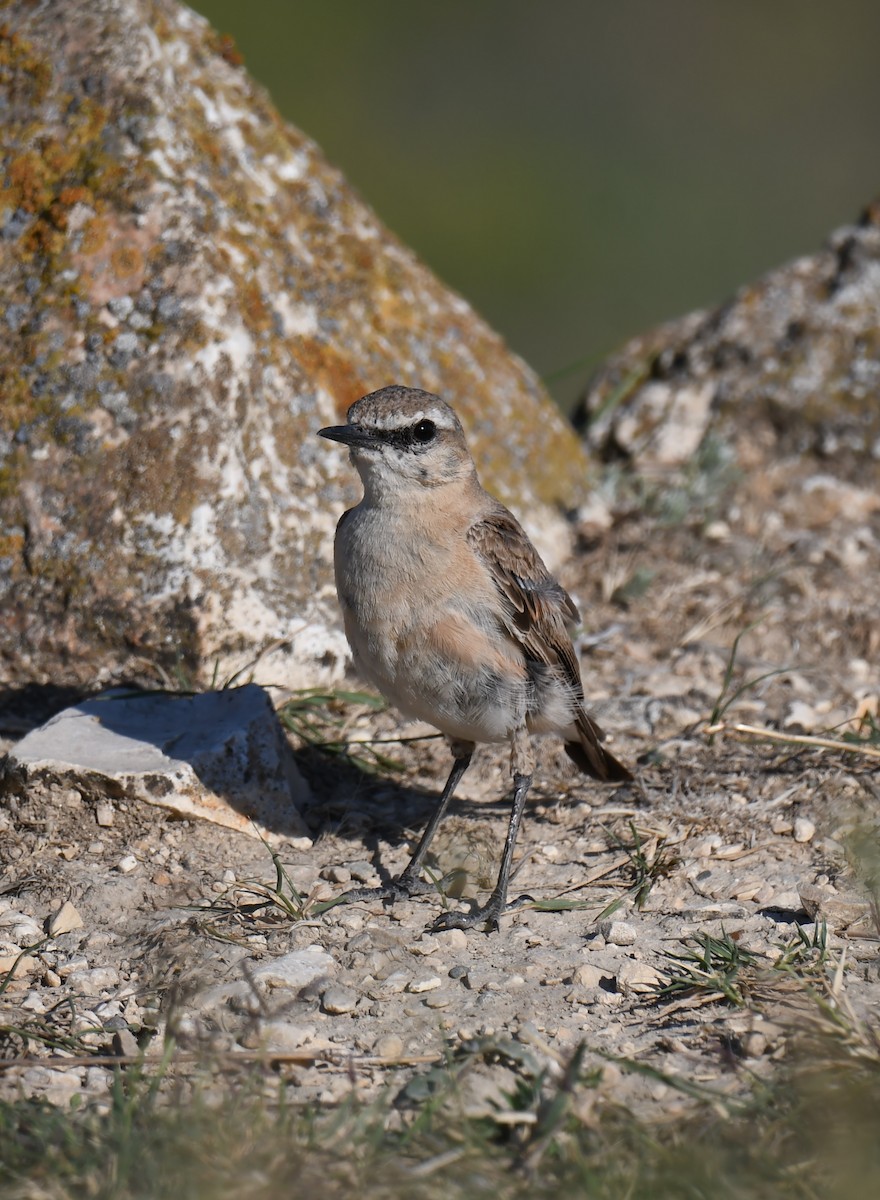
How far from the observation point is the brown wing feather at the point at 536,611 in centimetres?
551

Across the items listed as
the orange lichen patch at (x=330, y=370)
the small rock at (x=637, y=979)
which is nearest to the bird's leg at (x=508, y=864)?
the small rock at (x=637, y=979)

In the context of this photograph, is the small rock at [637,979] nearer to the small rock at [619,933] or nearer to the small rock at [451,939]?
the small rock at [619,933]

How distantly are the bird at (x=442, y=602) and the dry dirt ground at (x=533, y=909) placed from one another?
36cm

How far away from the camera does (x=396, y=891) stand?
525 centimetres

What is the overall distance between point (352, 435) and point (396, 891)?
1.84 metres

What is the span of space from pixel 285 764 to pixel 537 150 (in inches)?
799

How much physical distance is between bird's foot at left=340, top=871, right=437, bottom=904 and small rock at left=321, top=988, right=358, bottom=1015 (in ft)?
2.10


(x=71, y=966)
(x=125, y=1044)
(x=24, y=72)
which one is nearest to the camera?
(x=125, y=1044)

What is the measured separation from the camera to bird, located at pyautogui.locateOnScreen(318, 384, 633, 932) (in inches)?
208

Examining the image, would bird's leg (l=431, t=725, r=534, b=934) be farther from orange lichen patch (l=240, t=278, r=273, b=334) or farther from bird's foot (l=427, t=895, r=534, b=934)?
orange lichen patch (l=240, t=278, r=273, b=334)

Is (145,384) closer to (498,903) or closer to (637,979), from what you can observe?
(498,903)

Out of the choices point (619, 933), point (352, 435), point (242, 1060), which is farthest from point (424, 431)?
point (242, 1060)

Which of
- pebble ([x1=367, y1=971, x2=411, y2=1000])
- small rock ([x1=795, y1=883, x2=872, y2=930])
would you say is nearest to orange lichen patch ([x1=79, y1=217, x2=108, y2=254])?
pebble ([x1=367, y1=971, x2=411, y2=1000])

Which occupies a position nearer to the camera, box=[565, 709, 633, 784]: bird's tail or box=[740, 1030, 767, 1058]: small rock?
box=[740, 1030, 767, 1058]: small rock
